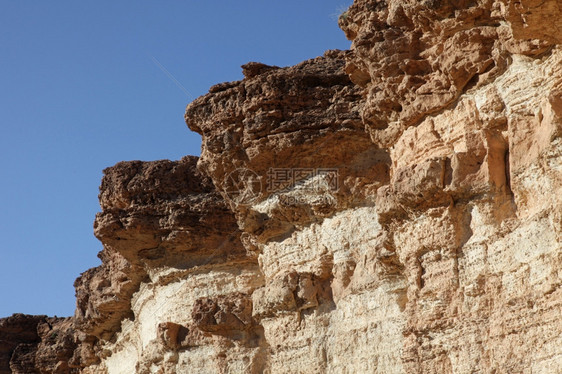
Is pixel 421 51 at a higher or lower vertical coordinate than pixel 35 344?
lower

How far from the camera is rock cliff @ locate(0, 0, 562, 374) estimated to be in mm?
10992

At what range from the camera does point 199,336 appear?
18.7 metres

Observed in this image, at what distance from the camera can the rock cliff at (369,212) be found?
11.0m

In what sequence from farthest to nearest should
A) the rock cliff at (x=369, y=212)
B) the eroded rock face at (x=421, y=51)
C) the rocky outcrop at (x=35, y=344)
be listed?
1. the rocky outcrop at (x=35, y=344)
2. the eroded rock face at (x=421, y=51)
3. the rock cliff at (x=369, y=212)

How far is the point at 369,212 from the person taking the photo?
15.4 metres

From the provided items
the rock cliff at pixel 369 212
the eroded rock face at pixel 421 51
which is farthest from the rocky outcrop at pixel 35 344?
the eroded rock face at pixel 421 51

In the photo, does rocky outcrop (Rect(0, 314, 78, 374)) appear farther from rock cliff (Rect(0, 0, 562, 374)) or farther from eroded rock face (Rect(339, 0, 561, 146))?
eroded rock face (Rect(339, 0, 561, 146))

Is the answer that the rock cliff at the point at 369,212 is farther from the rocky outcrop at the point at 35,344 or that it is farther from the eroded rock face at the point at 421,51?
the rocky outcrop at the point at 35,344

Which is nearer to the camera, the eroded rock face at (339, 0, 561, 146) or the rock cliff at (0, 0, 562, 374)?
the rock cliff at (0, 0, 562, 374)

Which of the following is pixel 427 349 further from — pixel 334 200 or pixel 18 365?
pixel 18 365

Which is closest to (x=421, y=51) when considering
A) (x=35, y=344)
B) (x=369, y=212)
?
(x=369, y=212)

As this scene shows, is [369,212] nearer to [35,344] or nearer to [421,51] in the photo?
[421,51]

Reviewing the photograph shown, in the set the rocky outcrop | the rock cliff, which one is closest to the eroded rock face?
the rock cliff

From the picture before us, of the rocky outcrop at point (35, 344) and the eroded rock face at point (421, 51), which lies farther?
the rocky outcrop at point (35, 344)
